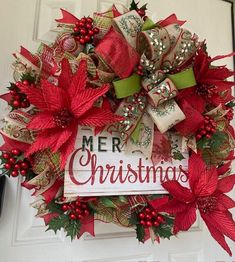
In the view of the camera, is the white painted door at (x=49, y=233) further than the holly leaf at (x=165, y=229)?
Yes

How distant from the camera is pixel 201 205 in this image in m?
0.51

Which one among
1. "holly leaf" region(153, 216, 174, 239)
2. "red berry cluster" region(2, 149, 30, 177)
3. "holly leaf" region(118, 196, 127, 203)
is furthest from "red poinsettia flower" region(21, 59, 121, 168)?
"holly leaf" region(153, 216, 174, 239)

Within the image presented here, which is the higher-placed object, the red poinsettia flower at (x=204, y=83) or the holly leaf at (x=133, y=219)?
the red poinsettia flower at (x=204, y=83)

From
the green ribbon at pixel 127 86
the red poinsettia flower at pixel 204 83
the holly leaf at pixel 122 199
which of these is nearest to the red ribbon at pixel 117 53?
the green ribbon at pixel 127 86

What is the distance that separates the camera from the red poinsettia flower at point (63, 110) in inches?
17.4

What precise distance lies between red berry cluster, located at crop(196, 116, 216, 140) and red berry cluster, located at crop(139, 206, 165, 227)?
0.20 metres

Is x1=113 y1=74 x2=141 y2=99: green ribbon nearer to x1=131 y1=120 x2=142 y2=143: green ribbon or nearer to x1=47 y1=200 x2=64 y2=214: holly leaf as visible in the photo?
x1=131 y1=120 x2=142 y2=143: green ribbon

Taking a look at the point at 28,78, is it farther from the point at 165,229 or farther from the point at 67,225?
the point at 165,229

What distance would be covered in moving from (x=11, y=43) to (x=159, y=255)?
2.55 ft

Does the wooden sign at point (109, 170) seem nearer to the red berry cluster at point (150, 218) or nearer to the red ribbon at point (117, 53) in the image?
the red berry cluster at point (150, 218)

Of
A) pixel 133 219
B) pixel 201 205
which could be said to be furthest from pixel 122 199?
pixel 201 205

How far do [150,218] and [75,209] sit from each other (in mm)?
158

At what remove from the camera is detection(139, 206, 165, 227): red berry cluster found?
51 centimetres

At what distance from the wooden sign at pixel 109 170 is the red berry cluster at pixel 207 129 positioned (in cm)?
10
